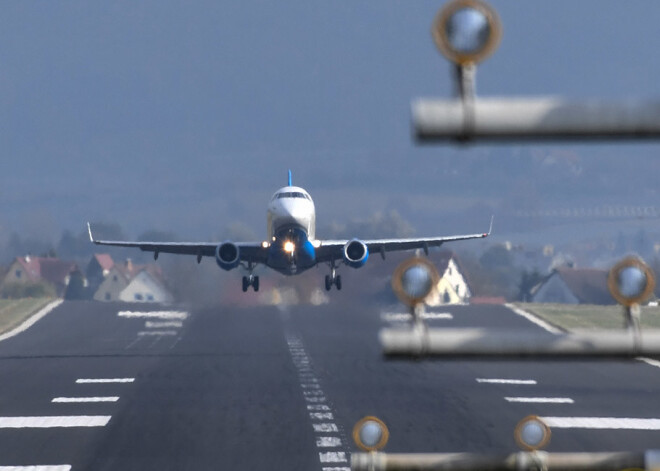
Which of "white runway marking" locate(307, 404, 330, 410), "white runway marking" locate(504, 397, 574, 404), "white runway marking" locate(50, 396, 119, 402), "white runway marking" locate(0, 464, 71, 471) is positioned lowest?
"white runway marking" locate(0, 464, 71, 471)

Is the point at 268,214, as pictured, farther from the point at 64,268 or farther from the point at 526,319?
the point at 64,268

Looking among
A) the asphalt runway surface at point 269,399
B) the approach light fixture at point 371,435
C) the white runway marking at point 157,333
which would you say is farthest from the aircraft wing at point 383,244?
the approach light fixture at point 371,435

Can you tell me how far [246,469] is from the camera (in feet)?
139

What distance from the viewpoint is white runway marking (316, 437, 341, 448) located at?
4653 centimetres

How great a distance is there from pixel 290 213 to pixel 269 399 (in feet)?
32.2

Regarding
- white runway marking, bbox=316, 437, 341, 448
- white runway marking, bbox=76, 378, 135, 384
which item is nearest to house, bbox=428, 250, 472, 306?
white runway marking, bbox=76, 378, 135, 384

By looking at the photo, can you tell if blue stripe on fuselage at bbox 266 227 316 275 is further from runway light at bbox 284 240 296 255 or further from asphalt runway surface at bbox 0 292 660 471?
asphalt runway surface at bbox 0 292 660 471

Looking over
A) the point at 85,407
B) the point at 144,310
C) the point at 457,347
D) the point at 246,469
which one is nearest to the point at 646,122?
the point at 457,347

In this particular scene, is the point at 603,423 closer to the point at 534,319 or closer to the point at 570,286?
the point at 534,319

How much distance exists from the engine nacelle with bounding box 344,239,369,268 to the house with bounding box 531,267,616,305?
81.6 metres

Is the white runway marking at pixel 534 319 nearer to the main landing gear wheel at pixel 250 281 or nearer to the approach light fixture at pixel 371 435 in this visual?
the main landing gear wheel at pixel 250 281

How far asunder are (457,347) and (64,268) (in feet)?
625

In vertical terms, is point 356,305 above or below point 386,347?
above

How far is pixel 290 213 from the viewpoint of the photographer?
63.3 meters
